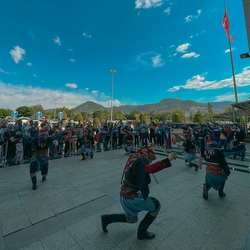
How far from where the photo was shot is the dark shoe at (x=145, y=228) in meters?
2.43

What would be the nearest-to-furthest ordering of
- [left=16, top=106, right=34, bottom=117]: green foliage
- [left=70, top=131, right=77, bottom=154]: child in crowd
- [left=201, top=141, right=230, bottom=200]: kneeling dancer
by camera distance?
[left=201, top=141, right=230, bottom=200]: kneeling dancer < [left=70, top=131, right=77, bottom=154]: child in crowd < [left=16, top=106, right=34, bottom=117]: green foliage

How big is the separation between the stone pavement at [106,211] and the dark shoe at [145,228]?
88 mm

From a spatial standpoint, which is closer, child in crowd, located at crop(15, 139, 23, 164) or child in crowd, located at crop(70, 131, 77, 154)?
child in crowd, located at crop(15, 139, 23, 164)

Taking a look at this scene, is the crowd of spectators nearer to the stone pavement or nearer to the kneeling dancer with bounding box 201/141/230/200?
the stone pavement

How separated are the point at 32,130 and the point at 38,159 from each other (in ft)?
14.4

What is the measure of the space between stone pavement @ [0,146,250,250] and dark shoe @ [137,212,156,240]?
0.09 meters

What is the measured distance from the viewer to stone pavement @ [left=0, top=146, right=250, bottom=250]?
2.49m

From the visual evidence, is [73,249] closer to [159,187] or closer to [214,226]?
[214,226]

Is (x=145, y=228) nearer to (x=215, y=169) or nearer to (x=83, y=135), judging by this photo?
(x=215, y=169)

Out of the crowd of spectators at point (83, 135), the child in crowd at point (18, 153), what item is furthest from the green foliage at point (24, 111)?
the child in crowd at point (18, 153)

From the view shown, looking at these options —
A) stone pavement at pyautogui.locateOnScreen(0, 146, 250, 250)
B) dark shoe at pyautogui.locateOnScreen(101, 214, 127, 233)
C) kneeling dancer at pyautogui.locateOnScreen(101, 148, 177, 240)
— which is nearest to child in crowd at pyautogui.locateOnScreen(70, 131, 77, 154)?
stone pavement at pyautogui.locateOnScreen(0, 146, 250, 250)

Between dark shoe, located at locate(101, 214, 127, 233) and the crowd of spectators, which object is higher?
the crowd of spectators

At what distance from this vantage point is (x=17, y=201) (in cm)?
388

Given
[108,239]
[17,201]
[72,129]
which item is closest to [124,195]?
[108,239]
